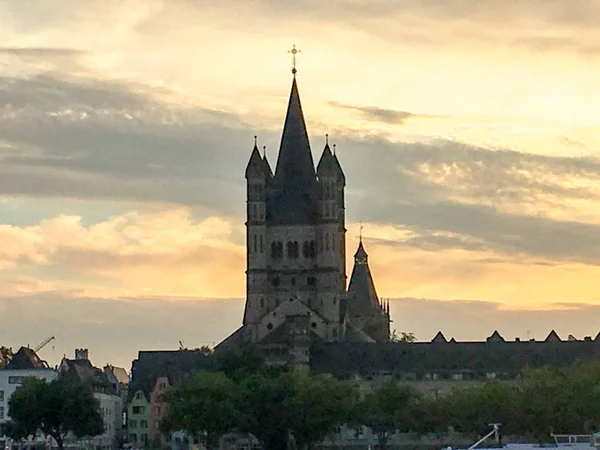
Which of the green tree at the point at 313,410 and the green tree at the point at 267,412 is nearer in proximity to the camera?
the green tree at the point at 313,410

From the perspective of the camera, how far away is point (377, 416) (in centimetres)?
19912

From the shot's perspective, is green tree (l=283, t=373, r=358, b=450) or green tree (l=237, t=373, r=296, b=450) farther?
green tree (l=237, t=373, r=296, b=450)

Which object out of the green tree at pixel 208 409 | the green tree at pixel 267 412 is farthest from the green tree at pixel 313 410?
the green tree at pixel 208 409

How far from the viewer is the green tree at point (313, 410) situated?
190375mm

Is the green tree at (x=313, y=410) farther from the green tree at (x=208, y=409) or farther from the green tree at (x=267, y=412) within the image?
the green tree at (x=208, y=409)

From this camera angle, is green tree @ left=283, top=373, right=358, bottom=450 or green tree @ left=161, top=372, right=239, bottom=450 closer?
green tree @ left=283, top=373, right=358, bottom=450

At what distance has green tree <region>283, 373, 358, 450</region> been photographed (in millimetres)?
190375

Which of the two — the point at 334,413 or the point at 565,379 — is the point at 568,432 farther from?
the point at 334,413

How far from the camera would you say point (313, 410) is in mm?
190500

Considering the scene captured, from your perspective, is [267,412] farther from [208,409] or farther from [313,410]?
[208,409]

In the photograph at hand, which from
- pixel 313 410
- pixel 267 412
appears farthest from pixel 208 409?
pixel 313 410

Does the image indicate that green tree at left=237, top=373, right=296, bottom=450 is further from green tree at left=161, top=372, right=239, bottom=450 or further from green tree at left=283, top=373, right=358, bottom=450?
green tree at left=161, top=372, right=239, bottom=450

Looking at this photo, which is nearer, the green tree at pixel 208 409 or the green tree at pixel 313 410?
the green tree at pixel 313 410

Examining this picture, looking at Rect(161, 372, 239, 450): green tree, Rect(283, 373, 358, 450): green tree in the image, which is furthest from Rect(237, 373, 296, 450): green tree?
Rect(161, 372, 239, 450): green tree
